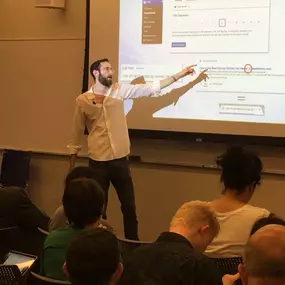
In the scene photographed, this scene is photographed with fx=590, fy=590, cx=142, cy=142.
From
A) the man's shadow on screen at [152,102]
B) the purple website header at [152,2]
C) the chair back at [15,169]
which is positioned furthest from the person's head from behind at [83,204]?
the chair back at [15,169]

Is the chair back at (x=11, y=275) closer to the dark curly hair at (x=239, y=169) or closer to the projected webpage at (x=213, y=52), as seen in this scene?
the dark curly hair at (x=239, y=169)

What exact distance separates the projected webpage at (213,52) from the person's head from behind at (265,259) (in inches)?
111

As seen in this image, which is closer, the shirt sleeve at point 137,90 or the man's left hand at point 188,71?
the man's left hand at point 188,71

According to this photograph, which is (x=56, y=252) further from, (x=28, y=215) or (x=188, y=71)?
(x=188, y=71)

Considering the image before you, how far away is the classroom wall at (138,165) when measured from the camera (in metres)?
4.68

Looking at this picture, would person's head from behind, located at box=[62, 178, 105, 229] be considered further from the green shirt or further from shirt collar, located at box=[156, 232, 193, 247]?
shirt collar, located at box=[156, 232, 193, 247]

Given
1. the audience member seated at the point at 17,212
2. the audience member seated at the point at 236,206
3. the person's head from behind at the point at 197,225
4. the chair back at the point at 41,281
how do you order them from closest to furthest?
the chair back at the point at 41,281 < the person's head from behind at the point at 197,225 < the audience member seated at the point at 236,206 < the audience member seated at the point at 17,212

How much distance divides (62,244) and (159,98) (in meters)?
2.60

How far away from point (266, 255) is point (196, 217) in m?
0.70

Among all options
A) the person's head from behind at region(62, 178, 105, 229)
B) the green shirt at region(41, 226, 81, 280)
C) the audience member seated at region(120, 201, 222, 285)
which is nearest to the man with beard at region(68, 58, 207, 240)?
the person's head from behind at region(62, 178, 105, 229)

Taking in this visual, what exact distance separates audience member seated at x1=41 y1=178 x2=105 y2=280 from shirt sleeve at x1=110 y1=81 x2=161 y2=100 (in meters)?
2.29

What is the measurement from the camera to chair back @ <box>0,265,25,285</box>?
206 cm

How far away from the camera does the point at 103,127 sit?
4.54m

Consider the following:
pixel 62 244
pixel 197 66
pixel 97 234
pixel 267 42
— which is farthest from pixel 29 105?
pixel 97 234
